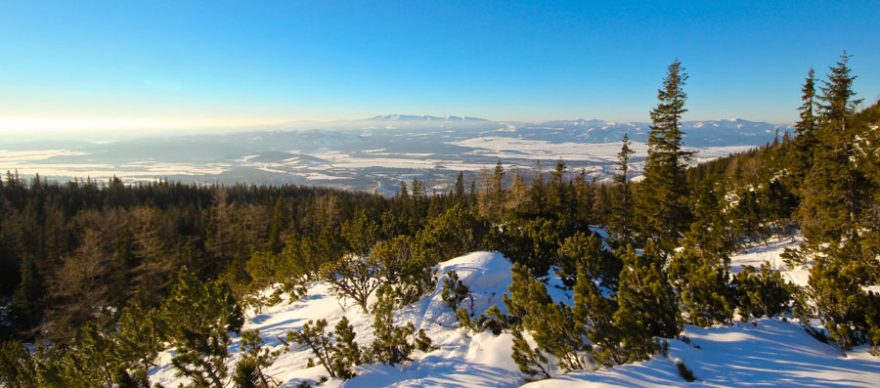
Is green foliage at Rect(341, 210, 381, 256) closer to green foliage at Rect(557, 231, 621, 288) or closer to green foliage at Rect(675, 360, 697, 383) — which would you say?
green foliage at Rect(557, 231, 621, 288)

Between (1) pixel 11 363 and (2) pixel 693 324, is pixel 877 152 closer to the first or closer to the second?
(2) pixel 693 324

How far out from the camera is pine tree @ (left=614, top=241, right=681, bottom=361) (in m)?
6.67

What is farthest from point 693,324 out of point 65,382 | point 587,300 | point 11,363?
point 11,363

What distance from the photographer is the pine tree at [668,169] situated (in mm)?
21828

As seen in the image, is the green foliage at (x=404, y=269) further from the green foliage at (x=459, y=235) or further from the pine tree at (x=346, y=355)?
the pine tree at (x=346, y=355)

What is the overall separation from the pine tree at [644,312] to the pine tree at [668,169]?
607 inches

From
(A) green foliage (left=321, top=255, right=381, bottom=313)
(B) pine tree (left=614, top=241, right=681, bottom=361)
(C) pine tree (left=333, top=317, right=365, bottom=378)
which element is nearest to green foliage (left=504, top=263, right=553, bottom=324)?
(B) pine tree (left=614, top=241, right=681, bottom=361)

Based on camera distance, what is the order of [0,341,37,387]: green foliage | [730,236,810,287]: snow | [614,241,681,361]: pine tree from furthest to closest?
1. [0,341,37,387]: green foliage
2. [730,236,810,287]: snow
3. [614,241,681,361]: pine tree

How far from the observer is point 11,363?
14.7 m

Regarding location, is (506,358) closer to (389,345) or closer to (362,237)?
(389,345)

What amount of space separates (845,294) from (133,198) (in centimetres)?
11003

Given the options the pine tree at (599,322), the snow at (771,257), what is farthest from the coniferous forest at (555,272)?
the snow at (771,257)

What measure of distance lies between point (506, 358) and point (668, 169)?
734 inches

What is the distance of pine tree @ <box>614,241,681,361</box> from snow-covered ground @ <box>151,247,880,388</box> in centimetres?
33
